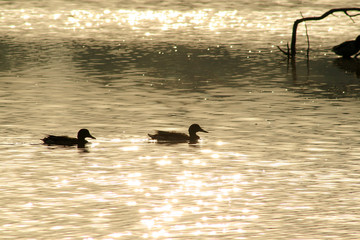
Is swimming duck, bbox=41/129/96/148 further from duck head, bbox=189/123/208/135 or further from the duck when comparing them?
duck head, bbox=189/123/208/135

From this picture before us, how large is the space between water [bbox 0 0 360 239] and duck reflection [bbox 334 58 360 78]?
0.28 meters

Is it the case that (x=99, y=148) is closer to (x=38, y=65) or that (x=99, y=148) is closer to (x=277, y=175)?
(x=277, y=175)

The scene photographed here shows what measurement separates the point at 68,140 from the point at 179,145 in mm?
3072

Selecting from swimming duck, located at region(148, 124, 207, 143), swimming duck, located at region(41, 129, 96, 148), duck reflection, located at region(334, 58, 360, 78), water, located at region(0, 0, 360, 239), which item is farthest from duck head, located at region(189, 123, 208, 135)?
duck reflection, located at region(334, 58, 360, 78)

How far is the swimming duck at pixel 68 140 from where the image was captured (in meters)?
24.0

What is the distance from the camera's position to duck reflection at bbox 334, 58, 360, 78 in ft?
145

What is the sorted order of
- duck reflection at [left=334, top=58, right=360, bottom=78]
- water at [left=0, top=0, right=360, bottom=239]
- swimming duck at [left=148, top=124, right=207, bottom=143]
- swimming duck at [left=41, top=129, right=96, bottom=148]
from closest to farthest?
water at [left=0, top=0, right=360, bottom=239] < swimming duck at [left=41, top=129, right=96, bottom=148] < swimming duck at [left=148, top=124, right=207, bottom=143] < duck reflection at [left=334, top=58, right=360, bottom=78]

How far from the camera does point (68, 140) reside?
80.0 feet

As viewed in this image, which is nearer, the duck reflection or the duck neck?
the duck neck

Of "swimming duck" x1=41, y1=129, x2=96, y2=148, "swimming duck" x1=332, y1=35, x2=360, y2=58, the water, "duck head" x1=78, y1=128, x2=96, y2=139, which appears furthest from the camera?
"swimming duck" x1=332, y1=35, x2=360, y2=58

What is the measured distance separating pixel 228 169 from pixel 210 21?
56.2 meters

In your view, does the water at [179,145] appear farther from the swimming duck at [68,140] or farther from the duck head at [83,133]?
the duck head at [83,133]

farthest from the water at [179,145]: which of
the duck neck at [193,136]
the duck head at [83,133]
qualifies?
the duck head at [83,133]

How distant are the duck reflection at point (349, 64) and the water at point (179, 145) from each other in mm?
278
